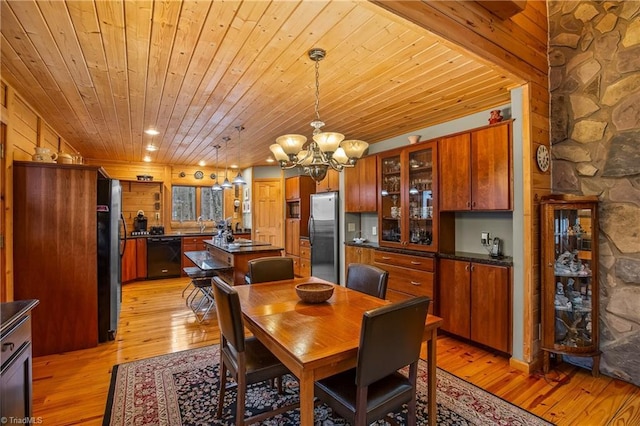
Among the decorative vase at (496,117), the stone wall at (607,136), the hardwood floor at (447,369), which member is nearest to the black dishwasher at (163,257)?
the hardwood floor at (447,369)

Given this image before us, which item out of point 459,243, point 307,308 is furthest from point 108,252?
point 459,243

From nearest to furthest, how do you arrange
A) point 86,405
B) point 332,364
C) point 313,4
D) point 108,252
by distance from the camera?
point 332,364
point 313,4
point 86,405
point 108,252

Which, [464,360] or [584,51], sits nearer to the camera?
[584,51]

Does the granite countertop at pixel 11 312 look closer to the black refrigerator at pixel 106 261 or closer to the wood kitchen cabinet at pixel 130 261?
the black refrigerator at pixel 106 261

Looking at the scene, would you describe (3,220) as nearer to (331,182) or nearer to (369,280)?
(369,280)

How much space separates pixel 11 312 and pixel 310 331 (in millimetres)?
1459

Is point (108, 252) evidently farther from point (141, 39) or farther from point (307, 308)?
point (307, 308)

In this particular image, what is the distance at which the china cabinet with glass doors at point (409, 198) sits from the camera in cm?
377

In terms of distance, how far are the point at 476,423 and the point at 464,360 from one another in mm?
979

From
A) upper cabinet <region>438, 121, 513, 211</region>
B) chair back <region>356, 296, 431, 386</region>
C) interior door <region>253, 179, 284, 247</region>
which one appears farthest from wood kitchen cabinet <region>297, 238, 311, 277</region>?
chair back <region>356, 296, 431, 386</region>

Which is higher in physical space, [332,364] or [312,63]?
[312,63]

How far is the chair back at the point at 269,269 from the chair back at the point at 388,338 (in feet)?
5.29

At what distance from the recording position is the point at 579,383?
8.54ft

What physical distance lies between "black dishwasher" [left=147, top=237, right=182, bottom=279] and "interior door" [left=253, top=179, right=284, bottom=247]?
173 cm
